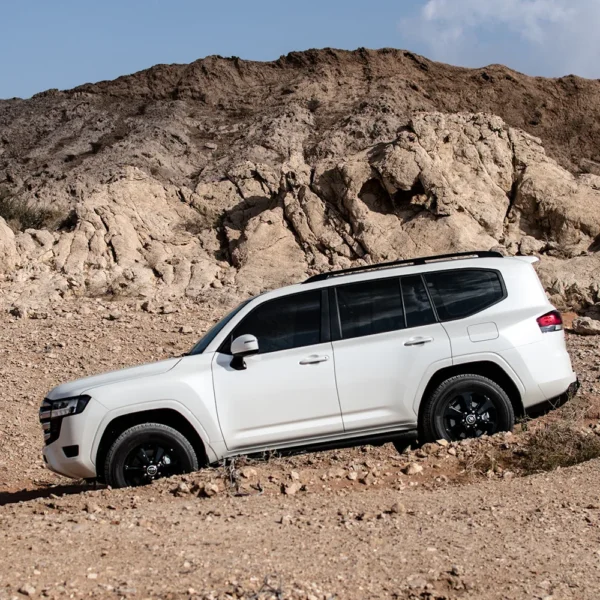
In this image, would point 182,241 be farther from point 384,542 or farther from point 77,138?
point 384,542

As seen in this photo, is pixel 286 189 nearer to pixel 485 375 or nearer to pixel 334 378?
pixel 485 375

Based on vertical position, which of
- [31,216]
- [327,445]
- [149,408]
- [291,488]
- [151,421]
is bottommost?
[291,488]

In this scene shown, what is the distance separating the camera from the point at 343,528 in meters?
5.59

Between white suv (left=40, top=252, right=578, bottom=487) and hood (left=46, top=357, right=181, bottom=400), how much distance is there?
0.01m

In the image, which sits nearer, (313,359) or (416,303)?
(313,359)

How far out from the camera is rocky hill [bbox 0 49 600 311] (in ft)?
62.1

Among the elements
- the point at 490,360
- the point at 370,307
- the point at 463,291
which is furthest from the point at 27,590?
the point at 463,291

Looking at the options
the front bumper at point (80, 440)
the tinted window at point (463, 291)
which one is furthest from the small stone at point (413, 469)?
the front bumper at point (80, 440)

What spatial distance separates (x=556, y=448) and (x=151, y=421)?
335 cm

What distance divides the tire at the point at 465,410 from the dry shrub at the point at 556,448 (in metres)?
0.29

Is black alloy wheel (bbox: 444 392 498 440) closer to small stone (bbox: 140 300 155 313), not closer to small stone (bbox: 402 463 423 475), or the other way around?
small stone (bbox: 402 463 423 475)

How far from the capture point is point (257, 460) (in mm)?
7156

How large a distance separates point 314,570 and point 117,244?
53.3ft

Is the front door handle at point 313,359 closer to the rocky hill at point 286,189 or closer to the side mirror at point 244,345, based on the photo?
the side mirror at point 244,345
